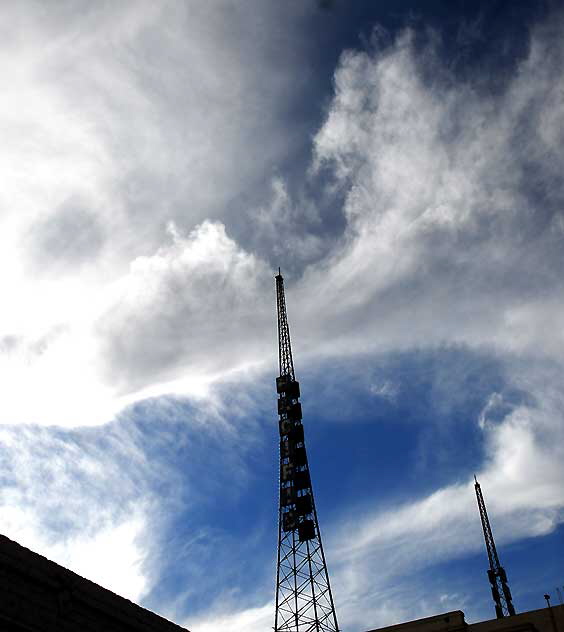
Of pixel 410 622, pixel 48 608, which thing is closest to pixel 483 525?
pixel 410 622

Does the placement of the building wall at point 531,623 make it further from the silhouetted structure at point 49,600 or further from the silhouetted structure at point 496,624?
the silhouetted structure at point 49,600

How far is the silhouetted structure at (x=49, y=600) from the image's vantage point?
23.7m

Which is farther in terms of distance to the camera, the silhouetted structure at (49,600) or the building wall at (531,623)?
the building wall at (531,623)

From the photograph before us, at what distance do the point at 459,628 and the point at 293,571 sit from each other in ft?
64.2

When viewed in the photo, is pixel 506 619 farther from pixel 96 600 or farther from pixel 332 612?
pixel 96 600

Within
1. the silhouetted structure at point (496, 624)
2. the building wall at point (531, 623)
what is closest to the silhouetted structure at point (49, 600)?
the silhouetted structure at point (496, 624)

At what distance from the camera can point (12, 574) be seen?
78.9 feet

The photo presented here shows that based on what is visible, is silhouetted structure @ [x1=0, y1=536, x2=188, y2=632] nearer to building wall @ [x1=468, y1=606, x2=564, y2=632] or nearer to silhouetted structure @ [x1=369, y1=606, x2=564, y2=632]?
silhouetted structure @ [x1=369, y1=606, x2=564, y2=632]

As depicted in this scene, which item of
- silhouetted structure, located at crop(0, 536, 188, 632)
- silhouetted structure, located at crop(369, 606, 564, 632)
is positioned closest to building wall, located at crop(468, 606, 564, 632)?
silhouetted structure, located at crop(369, 606, 564, 632)

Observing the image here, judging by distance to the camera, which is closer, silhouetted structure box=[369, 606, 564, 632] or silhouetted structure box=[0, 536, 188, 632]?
Result: silhouetted structure box=[0, 536, 188, 632]

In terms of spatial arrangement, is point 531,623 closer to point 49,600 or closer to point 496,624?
point 496,624

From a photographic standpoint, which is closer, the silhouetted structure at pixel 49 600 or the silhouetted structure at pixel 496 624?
the silhouetted structure at pixel 49 600

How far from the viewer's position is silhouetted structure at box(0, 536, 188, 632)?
23.7 metres

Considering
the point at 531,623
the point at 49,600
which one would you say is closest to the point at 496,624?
the point at 531,623
